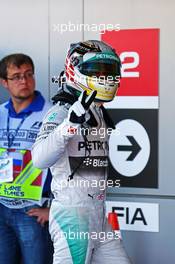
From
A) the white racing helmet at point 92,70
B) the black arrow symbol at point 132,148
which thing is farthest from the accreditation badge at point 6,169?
the black arrow symbol at point 132,148

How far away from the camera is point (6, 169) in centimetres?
300

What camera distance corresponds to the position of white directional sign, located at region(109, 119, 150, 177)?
340 cm

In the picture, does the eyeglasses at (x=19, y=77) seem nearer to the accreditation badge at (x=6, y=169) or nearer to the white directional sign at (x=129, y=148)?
the accreditation badge at (x=6, y=169)

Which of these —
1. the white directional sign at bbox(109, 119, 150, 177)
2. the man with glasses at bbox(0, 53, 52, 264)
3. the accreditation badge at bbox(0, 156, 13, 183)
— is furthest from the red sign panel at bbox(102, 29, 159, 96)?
the accreditation badge at bbox(0, 156, 13, 183)

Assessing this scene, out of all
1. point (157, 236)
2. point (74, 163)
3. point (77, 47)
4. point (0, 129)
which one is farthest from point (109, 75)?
point (157, 236)

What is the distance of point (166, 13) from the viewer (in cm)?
332

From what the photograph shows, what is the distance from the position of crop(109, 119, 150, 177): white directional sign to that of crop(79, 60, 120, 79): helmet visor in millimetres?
905

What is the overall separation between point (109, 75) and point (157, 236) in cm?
127

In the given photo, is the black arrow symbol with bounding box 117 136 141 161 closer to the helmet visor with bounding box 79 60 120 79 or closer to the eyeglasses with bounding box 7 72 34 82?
the eyeglasses with bounding box 7 72 34 82

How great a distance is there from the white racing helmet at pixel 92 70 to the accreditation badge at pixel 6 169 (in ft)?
2.12

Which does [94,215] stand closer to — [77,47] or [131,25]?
[77,47]

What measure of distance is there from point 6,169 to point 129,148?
30.8 inches

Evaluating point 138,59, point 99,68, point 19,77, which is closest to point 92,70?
point 99,68

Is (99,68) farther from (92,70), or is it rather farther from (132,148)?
(132,148)
